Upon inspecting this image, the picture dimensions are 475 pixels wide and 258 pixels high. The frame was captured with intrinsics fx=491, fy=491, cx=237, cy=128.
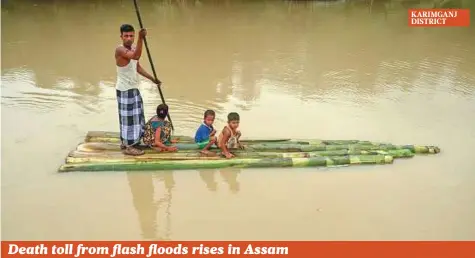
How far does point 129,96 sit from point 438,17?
10.1 meters

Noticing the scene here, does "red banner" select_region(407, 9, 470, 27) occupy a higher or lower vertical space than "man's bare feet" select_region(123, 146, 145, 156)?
higher

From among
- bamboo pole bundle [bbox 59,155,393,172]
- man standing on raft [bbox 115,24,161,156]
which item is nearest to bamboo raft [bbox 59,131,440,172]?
bamboo pole bundle [bbox 59,155,393,172]

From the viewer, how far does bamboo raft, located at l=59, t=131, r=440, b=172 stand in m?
4.29

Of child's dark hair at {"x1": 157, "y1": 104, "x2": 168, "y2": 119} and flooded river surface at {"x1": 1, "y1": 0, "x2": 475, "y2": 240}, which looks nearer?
flooded river surface at {"x1": 1, "y1": 0, "x2": 475, "y2": 240}

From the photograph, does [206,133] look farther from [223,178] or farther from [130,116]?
[130,116]

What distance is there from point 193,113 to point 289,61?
304cm

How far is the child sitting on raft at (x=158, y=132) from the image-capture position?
446 centimetres

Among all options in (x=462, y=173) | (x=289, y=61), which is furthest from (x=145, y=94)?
(x=462, y=173)

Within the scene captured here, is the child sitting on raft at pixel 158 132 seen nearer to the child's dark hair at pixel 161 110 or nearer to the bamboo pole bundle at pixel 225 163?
the child's dark hair at pixel 161 110

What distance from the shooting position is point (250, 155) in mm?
4496

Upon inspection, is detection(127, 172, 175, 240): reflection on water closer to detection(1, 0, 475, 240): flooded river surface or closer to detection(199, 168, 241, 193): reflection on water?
detection(1, 0, 475, 240): flooded river surface

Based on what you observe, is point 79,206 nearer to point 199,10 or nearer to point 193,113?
point 193,113
